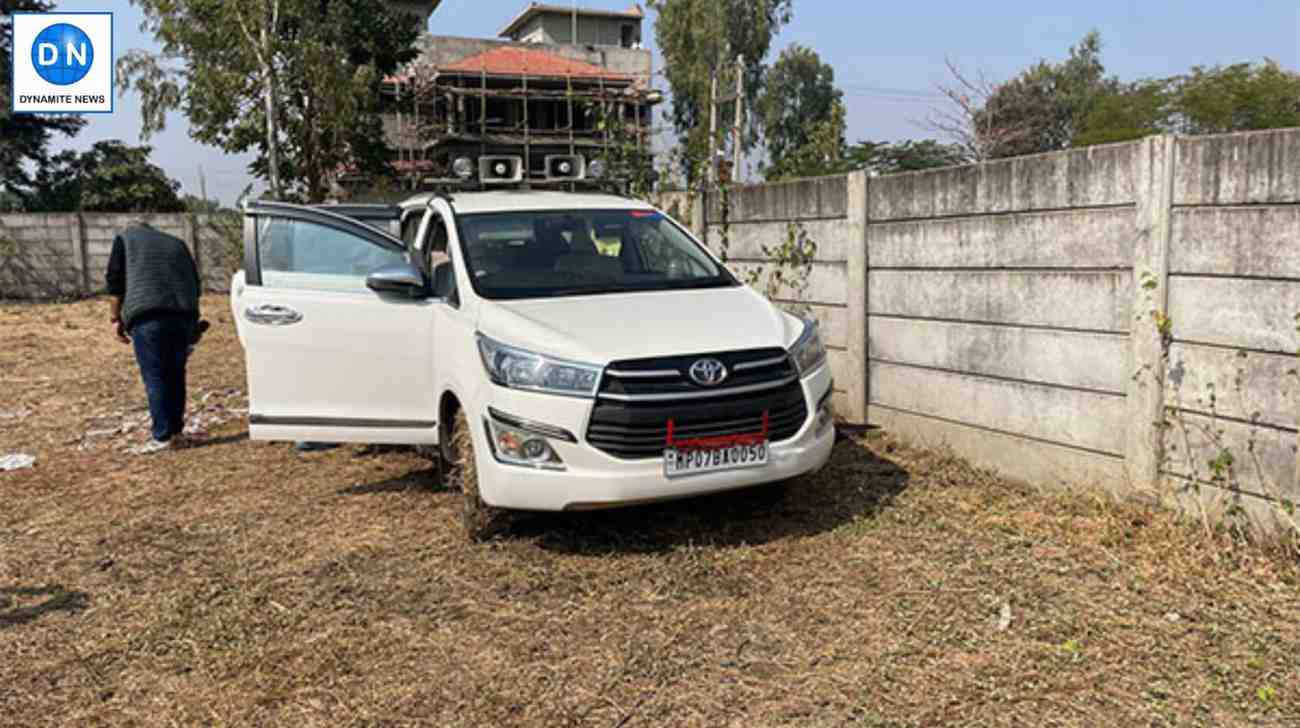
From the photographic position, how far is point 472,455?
15.2 ft

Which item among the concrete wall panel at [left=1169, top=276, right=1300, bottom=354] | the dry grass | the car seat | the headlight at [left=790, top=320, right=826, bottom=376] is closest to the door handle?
the dry grass

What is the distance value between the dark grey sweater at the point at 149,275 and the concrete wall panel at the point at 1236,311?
664 cm

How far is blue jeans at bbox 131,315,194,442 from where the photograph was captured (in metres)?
7.06

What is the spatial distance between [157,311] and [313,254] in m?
2.05

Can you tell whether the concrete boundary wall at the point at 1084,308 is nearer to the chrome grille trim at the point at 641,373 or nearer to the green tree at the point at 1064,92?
the chrome grille trim at the point at 641,373

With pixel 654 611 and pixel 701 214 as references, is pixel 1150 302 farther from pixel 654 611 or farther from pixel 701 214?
pixel 701 214

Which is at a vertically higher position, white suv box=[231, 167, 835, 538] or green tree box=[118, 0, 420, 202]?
green tree box=[118, 0, 420, 202]

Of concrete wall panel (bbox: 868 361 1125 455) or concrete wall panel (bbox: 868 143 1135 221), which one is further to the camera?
concrete wall panel (bbox: 868 361 1125 455)

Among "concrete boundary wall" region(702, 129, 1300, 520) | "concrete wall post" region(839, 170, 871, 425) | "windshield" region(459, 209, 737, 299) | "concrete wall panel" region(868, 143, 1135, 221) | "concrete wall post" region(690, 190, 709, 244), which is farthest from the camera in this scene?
"concrete wall post" region(690, 190, 709, 244)

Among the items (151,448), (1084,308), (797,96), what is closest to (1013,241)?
(1084,308)

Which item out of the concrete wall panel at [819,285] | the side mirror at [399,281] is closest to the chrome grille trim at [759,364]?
the side mirror at [399,281]

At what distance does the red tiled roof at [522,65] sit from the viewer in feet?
138

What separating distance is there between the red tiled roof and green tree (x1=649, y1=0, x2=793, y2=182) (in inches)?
Answer: 98.0

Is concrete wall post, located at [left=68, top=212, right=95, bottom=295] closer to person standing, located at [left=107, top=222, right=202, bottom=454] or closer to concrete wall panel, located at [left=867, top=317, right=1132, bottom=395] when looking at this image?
person standing, located at [left=107, top=222, right=202, bottom=454]
